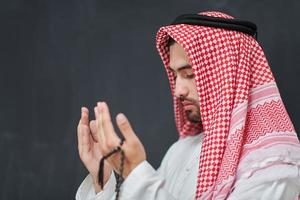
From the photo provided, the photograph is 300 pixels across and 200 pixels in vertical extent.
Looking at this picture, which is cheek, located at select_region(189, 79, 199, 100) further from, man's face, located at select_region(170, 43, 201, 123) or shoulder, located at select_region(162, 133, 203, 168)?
shoulder, located at select_region(162, 133, 203, 168)

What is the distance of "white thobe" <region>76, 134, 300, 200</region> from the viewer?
5.32 feet

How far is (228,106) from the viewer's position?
1.96 metres

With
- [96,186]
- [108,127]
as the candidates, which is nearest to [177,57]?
[96,186]

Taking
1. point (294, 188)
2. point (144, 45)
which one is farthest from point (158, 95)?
point (294, 188)

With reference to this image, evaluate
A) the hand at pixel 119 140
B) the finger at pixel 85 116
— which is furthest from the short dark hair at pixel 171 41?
the hand at pixel 119 140

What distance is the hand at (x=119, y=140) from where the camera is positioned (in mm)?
1568

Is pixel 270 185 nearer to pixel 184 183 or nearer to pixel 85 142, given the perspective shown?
pixel 184 183

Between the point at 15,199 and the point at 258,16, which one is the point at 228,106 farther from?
the point at 15,199

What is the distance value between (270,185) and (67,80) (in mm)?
1422

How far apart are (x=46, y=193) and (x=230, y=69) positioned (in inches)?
52.5

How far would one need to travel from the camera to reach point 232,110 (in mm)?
1972

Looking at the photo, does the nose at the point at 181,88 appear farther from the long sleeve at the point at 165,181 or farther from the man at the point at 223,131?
the long sleeve at the point at 165,181

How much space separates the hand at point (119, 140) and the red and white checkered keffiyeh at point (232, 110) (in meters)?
0.38

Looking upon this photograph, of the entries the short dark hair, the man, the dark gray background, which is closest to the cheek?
the man
